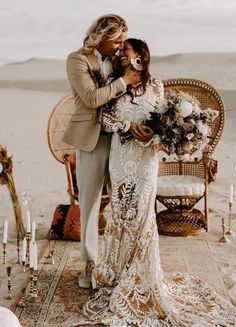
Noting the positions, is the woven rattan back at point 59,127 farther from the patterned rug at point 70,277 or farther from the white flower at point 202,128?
the white flower at point 202,128

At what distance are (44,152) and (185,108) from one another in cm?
646

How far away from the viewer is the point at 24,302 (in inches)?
159

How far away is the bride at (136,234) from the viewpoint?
12.6ft

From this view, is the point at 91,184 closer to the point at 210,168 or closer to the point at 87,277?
the point at 87,277

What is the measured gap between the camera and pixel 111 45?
13.0ft

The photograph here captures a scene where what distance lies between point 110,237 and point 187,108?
3.13 ft

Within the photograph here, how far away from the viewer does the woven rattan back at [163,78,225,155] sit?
5961 millimetres

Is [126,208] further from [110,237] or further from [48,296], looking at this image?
[48,296]

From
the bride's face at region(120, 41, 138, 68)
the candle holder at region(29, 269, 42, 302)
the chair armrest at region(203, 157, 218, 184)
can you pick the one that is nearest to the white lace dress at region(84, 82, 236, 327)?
the bride's face at region(120, 41, 138, 68)

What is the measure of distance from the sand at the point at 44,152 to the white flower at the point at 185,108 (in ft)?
3.95

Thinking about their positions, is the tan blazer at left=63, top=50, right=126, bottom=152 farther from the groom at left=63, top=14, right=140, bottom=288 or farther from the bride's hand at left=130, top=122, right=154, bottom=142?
the bride's hand at left=130, top=122, right=154, bottom=142

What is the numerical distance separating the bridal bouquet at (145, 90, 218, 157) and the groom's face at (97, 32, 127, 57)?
43 centimetres

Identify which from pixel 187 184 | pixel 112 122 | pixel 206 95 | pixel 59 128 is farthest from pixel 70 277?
pixel 206 95

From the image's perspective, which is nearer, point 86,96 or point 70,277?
point 86,96
